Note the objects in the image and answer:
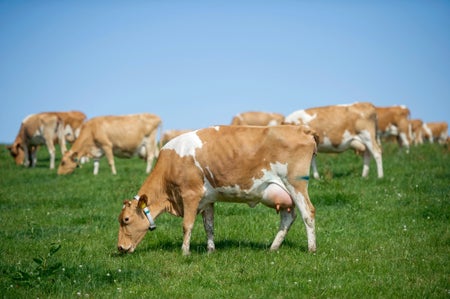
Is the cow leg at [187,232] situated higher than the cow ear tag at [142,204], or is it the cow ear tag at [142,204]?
the cow ear tag at [142,204]

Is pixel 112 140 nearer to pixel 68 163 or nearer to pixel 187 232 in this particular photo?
pixel 68 163

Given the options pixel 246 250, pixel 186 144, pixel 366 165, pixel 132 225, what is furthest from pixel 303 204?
pixel 366 165

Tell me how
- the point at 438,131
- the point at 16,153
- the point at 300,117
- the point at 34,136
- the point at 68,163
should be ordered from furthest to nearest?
the point at 438,131
the point at 16,153
the point at 34,136
the point at 68,163
the point at 300,117

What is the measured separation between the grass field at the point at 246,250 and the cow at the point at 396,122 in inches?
549

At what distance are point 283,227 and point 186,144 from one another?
7.19ft

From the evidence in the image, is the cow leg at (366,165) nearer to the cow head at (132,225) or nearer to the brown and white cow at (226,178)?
the brown and white cow at (226,178)

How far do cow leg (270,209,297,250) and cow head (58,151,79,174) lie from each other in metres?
16.7

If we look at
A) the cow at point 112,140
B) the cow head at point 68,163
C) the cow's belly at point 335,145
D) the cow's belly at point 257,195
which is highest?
the cow's belly at point 257,195

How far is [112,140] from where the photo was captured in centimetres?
2511

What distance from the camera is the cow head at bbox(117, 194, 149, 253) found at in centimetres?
968

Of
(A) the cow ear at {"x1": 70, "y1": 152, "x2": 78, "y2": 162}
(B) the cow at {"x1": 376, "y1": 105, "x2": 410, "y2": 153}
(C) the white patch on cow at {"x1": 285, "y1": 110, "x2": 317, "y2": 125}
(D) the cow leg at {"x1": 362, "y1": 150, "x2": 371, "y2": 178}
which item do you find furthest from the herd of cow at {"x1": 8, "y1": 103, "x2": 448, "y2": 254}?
(B) the cow at {"x1": 376, "y1": 105, "x2": 410, "y2": 153}

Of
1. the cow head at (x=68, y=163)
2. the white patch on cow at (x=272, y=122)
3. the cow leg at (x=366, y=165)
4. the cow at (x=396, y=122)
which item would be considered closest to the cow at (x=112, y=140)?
the cow head at (x=68, y=163)

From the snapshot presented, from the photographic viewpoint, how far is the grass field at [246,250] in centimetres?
735

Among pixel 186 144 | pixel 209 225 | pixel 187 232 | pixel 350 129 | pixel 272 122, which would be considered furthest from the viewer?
pixel 272 122
